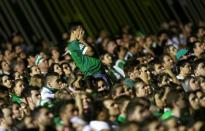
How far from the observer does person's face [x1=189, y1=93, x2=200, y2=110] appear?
11023 mm

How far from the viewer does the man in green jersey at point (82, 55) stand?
1334 cm

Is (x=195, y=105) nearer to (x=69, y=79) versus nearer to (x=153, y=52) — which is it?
(x=69, y=79)

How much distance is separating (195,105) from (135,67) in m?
2.62

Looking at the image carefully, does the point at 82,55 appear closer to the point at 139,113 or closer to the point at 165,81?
the point at 165,81

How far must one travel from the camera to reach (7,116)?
37.0ft

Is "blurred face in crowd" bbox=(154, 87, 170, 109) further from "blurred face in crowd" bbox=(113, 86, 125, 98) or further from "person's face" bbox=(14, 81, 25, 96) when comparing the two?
"person's face" bbox=(14, 81, 25, 96)

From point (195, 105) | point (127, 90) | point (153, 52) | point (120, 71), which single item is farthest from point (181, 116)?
point (153, 52)

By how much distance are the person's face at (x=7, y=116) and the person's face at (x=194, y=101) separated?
2.52m

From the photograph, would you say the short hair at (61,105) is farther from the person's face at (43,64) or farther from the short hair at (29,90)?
the person's face at (43,64)

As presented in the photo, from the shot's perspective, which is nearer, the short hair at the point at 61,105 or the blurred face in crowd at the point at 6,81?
the short hair at the point at 61,105

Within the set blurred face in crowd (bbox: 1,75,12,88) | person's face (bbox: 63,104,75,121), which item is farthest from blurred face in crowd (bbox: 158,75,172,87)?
person's face (bbox: 63,104,75,121)

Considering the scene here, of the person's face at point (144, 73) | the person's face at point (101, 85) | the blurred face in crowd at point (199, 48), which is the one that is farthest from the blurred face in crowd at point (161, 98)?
the blurred face in crowd at point (199, 48)

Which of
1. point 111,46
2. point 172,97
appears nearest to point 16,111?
point 172,97

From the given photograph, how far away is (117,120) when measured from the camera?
35.2 feet
